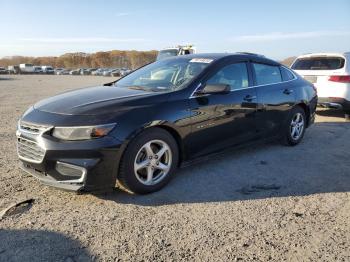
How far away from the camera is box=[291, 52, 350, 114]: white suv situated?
29.8 feet

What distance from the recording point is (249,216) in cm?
391

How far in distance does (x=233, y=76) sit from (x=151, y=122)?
177 cm

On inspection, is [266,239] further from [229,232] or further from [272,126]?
[272,126]

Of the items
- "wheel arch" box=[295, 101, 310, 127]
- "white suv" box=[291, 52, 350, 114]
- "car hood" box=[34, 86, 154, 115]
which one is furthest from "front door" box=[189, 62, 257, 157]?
"white suv" box=[291, 52, 350, 114]

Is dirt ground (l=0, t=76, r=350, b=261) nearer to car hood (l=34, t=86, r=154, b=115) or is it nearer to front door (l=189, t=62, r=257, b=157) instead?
front door (l=189, t=62, r=257, b=157)

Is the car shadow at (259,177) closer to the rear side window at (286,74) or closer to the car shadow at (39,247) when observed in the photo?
the car shadow at (39,247)

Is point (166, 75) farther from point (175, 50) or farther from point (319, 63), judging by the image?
point (175, 50)

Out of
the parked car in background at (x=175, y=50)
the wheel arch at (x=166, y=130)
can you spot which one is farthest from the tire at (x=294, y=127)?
the parked car in background at (x=175, y=50)

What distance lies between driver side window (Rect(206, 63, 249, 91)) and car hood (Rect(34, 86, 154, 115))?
105 centimetres

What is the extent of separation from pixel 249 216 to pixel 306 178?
1543 millimetres

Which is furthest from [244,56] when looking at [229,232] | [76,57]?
[76,57]

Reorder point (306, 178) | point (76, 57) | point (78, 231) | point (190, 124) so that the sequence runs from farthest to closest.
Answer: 1. point (76, 57)
2. point (306, 178)
3. point (190, 124)
4. point (78, 231)

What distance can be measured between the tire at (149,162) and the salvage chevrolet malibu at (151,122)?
0.04ft

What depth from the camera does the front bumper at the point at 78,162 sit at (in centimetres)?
391
